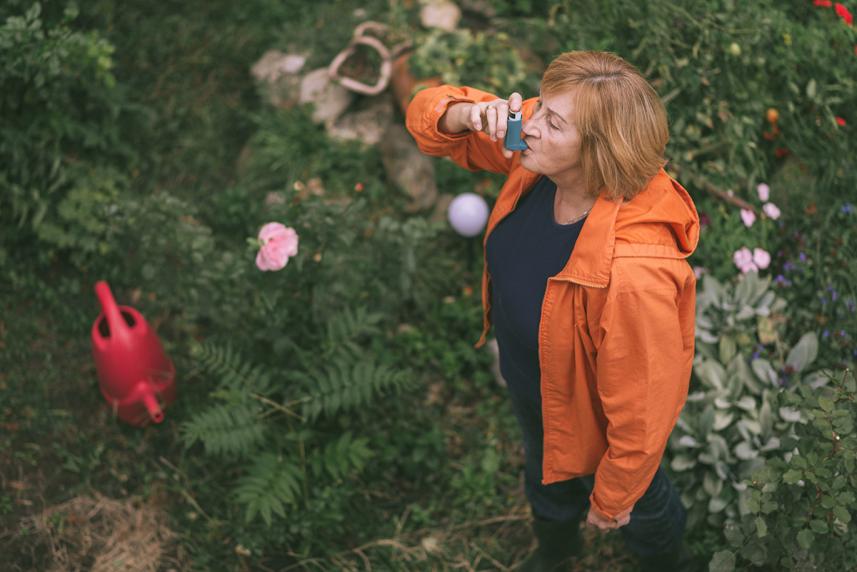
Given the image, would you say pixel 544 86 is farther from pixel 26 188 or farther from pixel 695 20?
pixel 26 188

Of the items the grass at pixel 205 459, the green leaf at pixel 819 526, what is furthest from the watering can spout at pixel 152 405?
the green leaf at pixel 819 526

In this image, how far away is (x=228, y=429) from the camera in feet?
9.50

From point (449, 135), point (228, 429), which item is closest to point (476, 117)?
point (449, 135)

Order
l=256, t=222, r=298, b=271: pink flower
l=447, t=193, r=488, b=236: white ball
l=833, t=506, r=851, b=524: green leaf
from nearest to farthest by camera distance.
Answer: l=833, t=506, r=851, b=524: green leaf < l=256, t=222, r=298, b=271: pink flower < l=447, t=193, r=488, b=236: white ball

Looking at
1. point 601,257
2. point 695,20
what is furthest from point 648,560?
point 695,20

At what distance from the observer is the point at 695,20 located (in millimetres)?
3264

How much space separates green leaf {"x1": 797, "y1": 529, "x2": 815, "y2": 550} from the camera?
6.84 feet

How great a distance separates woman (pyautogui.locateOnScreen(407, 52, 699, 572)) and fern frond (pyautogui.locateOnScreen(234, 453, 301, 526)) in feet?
3.57

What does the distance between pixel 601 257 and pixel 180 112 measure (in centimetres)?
315

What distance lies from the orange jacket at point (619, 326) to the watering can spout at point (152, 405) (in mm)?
1721

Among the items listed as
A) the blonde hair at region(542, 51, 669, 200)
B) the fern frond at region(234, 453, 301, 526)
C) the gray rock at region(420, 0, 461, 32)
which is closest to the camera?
the blonde hair at region(542, 51, 669, 200)

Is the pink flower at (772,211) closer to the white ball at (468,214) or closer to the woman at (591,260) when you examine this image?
the white ball at (468,214)

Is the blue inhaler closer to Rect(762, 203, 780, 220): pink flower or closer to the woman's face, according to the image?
the woman's face

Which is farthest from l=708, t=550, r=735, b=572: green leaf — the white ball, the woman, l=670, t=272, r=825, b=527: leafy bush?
the white ball
